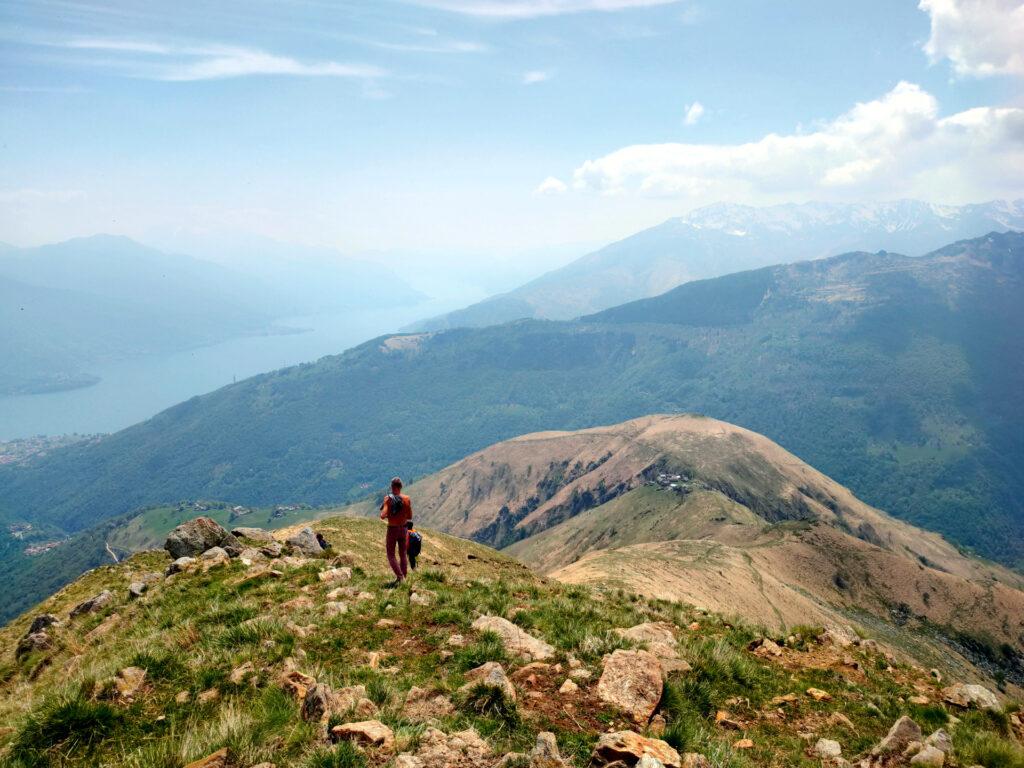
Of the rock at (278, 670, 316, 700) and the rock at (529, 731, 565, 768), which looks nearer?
the rock at (529, 731, 565, 768)

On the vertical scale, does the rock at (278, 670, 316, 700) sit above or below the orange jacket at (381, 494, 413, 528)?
above

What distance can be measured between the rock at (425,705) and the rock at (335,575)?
7674mm

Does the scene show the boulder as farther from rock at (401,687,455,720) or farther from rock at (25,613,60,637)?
rock at (25,613,60,637)

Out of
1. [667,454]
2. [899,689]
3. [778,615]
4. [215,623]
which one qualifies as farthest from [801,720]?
[667,454]

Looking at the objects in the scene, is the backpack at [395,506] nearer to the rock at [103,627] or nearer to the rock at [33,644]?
the rock at [103,627]

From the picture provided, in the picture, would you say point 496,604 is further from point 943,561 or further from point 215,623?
point 943,561

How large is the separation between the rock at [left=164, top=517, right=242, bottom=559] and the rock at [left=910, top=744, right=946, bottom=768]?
2137cm

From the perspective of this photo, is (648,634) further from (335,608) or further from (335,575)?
(335,575)

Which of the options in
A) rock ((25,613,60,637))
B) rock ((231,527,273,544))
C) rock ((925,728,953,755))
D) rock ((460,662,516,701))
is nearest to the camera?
rock ((925,728,953,755))

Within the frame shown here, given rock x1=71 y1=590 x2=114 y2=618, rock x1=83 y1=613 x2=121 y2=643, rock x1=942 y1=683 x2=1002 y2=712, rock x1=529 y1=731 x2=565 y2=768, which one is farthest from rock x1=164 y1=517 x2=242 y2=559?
rock x1=942 y1=683 x2=1002 y2=712

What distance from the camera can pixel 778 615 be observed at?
Answer: 218ft

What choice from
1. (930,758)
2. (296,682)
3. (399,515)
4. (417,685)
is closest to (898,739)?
(930,758)

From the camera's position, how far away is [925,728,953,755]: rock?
816 centimetres

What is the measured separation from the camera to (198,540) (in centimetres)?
2219
